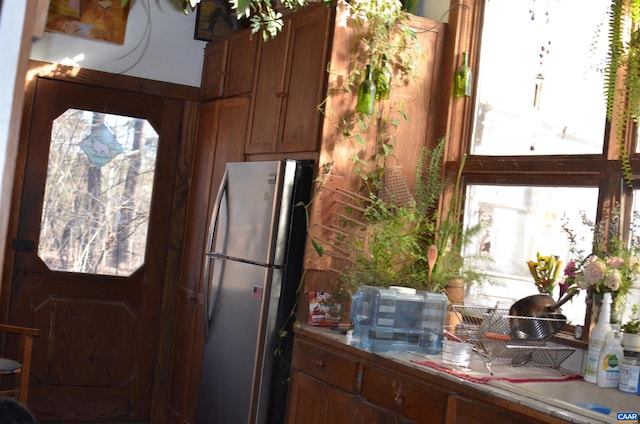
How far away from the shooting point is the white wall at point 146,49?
15.2 ft

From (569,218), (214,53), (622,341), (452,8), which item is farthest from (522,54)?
(214,53)

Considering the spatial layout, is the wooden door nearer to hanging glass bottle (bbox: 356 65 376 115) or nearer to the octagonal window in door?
the octagonal window in door

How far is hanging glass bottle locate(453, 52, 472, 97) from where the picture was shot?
3486mm

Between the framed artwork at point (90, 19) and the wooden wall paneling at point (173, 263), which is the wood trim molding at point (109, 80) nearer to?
the wooden wall paneling at point (173, 263)

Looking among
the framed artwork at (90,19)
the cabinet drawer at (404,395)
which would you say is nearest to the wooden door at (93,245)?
the framed artwork at (90,19)

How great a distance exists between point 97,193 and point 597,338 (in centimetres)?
317

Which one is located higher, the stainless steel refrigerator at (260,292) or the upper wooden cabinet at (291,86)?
the upper wooden cabinet at (291,86)

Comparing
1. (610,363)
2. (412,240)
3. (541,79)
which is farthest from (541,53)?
(610,363)

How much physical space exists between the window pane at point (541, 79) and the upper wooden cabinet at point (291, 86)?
0.74 meters

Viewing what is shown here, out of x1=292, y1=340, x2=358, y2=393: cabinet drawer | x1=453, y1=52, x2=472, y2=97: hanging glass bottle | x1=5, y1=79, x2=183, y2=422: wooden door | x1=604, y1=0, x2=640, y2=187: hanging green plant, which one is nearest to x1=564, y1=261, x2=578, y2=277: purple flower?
x1=604, y1=0, x2=640, y2=187: hanging green plant

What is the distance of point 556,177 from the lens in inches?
121

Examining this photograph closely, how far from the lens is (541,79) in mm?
3273

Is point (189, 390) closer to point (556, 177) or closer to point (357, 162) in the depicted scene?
point (357, 162)

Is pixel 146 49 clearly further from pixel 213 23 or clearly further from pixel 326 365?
pixel 326 365
